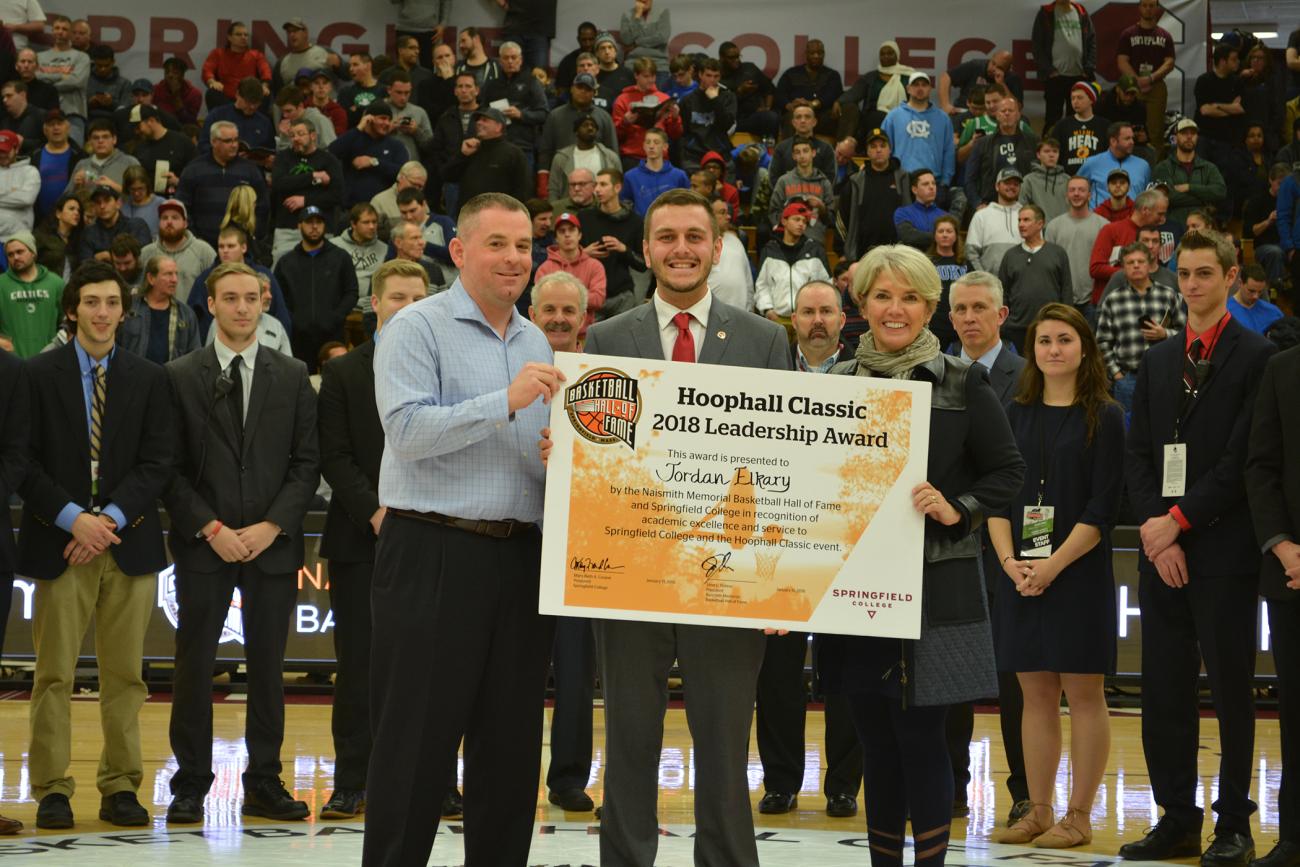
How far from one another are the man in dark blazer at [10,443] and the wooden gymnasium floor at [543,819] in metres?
0.57

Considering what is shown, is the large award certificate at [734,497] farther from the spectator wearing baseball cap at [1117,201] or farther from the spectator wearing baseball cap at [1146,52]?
the spectator wearing baseball cap at [1146,52]

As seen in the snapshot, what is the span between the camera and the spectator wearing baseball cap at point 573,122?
14.4 m

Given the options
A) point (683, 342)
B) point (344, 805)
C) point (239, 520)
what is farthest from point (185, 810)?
point (683, 342)

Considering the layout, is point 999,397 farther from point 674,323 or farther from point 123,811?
point 123,811

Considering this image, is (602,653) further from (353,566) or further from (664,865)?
(353,566)

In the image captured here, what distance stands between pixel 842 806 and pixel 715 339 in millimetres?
2580

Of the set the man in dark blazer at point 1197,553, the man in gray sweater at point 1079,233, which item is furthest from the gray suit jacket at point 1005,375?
the man in gray sweater at point 1079,233

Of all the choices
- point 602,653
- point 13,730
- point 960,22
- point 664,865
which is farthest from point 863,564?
point 960,22

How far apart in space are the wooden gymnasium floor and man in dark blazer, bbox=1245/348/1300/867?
17.7 inches

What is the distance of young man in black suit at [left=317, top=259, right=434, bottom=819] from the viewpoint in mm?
5895

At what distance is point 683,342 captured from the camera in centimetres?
422

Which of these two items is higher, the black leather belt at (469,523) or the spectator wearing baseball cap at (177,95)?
the spectator wearing baseball cap at (177,95)
